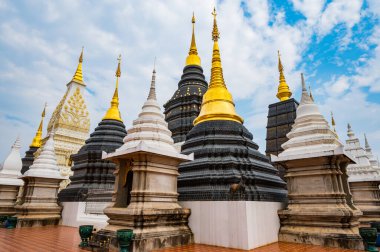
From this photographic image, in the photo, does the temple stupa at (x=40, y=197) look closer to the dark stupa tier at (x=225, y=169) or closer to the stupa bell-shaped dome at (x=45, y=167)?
the stupa bell-shaped dome at (x=45, y=167)

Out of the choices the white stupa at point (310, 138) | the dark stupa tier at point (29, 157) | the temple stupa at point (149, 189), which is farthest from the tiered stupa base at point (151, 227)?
the dark stupa tier at point (29, 157)

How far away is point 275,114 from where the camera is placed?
25.6 m

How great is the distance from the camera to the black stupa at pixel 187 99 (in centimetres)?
1886

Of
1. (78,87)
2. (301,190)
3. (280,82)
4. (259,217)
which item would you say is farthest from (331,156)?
(78,87)

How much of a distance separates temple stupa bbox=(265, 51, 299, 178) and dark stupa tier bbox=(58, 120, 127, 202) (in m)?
14.1

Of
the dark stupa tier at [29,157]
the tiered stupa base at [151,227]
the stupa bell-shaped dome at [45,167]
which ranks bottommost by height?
the tiered stupa base at [151,227]

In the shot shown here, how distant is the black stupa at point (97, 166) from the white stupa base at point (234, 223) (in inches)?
263

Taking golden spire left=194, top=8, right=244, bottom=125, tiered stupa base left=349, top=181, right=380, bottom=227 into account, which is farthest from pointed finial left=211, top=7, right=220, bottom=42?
tiered stupa base left=349, top=181, right=380, bottom=227

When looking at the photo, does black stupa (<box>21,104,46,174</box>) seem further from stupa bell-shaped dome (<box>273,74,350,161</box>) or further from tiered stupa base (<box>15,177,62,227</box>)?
stupa bell-shaped dome (<box>273,74,350,161</box>)

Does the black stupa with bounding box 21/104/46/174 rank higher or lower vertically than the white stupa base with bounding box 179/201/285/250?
higher

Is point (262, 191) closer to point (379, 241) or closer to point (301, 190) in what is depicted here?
point (301, 190)

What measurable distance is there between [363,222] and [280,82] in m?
16.1

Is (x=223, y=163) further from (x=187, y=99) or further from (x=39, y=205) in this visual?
(x=39, y=205)

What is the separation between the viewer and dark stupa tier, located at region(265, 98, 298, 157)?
24203mm
